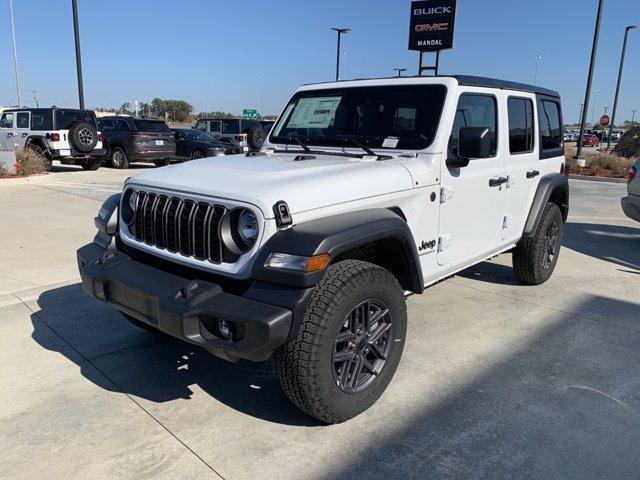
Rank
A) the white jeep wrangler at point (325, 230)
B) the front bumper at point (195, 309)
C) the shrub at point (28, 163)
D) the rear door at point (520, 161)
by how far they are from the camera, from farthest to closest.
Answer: the shrub at point (28, 163) < the rear door at point (520, 161) < the white jeep wrangler at point (325, 230) < the front bumper at point (195, 309)

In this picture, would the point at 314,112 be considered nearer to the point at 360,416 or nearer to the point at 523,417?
the point at 360,416

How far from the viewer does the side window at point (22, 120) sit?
14820mm

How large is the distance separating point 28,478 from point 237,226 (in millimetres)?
1528

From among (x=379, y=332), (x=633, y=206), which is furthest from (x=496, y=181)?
(x=633, y=206)

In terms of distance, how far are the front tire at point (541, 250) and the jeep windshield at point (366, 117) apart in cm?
195

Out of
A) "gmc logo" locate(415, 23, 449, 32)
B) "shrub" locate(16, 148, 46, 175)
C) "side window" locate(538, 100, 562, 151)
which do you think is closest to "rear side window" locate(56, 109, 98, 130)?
"shrub" locate(16, 148, 46, 175)

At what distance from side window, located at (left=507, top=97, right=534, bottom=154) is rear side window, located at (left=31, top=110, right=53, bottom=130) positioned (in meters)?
13.5

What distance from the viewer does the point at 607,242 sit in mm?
7734

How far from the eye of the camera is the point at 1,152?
12570 mm

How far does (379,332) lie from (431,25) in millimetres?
25819

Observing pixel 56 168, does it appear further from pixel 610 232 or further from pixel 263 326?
pixel 263 326

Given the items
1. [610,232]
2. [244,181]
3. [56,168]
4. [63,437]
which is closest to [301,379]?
[244,181]

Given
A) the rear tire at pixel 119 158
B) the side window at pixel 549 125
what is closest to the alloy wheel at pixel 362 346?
the side window at pixel 549 125

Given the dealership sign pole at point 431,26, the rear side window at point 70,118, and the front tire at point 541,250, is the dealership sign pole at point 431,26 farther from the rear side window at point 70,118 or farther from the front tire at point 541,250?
the front tire at point 541,250
